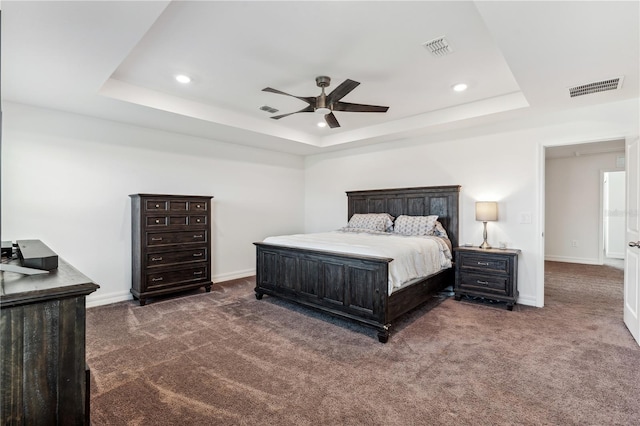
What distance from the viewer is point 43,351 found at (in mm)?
1114

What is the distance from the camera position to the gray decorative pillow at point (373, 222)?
5148mm

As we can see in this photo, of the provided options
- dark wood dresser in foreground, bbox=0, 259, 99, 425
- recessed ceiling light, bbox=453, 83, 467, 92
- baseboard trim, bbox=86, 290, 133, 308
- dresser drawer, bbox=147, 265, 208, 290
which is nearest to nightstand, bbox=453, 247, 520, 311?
recessed ceiling light, bbox=453, 83, 467, 92

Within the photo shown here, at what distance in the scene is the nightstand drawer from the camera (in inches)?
155

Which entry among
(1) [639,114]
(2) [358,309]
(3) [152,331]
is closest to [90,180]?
(3) [152,331]

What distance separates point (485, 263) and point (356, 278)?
1925 millimetres

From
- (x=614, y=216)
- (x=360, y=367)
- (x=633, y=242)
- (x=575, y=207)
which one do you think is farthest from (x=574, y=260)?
(x=360, y=367)

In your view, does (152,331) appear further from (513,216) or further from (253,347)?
(513,216)

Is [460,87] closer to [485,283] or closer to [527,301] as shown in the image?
[485,283]

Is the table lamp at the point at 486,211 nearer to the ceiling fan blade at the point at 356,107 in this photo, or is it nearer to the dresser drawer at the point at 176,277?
the ceiling fan blade at the point at 356,107

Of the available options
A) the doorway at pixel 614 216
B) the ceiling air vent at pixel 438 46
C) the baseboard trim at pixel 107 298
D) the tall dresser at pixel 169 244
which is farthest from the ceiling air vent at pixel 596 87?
the baseboard trim at pixel 107 298

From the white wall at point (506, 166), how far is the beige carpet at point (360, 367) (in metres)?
0.88

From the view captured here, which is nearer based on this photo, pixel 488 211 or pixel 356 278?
pixel 356 278

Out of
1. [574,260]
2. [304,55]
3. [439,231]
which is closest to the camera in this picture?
[304,55]

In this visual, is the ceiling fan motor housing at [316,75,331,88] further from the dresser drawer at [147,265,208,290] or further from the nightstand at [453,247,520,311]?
→ the dresser drawer at [147,265,208,290]
